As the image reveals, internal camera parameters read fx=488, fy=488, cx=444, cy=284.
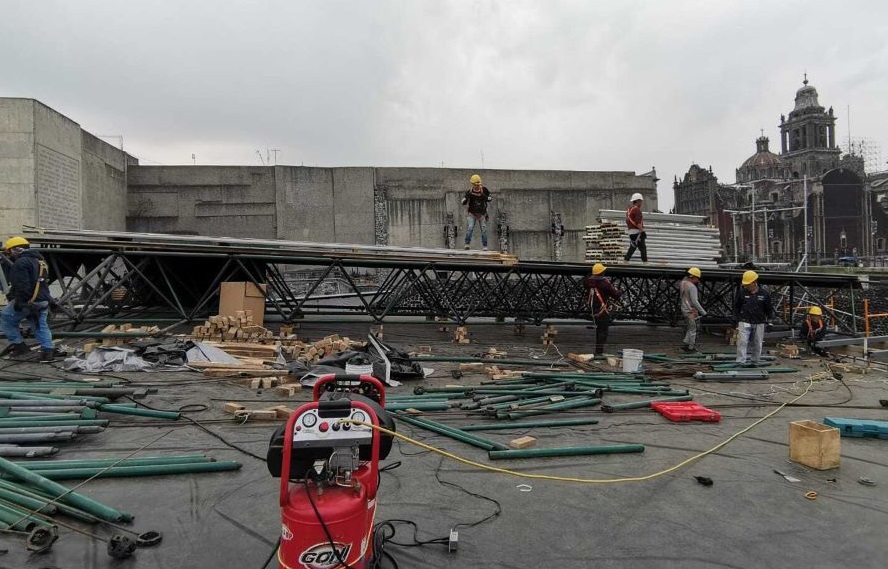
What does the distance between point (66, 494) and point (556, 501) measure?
3.67 meters

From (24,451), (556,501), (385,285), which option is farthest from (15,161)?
(556,501)

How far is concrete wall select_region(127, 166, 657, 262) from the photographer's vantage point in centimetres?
3003

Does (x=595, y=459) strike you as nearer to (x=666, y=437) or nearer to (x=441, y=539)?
(x=666, y=437)

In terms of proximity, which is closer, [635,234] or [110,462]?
[110,462]

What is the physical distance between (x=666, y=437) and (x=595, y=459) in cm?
129

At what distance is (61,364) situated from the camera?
8125mm

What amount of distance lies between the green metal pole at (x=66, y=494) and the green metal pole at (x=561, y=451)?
3.07m

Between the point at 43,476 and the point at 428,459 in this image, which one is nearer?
the point at 43,476

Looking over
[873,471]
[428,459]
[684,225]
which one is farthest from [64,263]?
[684,225]

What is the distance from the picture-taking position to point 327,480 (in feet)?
7.96

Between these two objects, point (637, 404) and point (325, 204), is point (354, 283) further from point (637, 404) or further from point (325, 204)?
point (325, 204)

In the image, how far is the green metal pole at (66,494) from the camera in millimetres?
3398

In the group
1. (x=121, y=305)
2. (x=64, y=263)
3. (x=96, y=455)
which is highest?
(x=64, y=263)

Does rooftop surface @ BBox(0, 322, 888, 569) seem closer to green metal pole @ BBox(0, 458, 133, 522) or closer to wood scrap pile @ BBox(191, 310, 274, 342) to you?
green metal pole @ BBox(0, 458, 133, 522)
